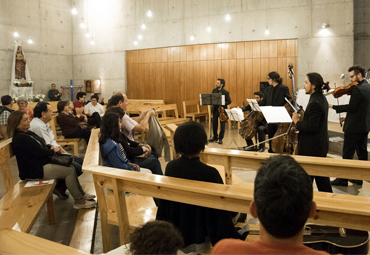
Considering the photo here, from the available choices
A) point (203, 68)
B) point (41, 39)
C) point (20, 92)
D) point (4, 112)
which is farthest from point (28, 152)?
point (41, 39)

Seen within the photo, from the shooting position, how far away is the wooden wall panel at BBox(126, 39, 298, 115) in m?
11.1

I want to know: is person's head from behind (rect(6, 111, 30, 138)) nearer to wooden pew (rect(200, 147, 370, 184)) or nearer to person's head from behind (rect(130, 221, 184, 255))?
wooden pew (rect(200, 147, 370, 184))

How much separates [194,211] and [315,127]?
6.05 ft

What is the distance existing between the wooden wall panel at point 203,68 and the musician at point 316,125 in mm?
7819

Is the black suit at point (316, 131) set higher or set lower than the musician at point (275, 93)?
lower

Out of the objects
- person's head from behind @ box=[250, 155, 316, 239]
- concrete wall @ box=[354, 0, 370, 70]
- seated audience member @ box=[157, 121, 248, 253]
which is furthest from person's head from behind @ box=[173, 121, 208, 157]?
concrete wall @ box=[354, 0, 370, 70]

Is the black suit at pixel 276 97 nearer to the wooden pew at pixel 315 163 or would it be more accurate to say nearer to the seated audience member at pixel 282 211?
the wooden pew at pixel 315 163

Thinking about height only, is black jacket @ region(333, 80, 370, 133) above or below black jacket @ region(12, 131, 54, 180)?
above

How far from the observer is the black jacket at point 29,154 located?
3426 mm

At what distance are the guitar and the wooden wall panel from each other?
966cm

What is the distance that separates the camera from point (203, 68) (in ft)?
40.2

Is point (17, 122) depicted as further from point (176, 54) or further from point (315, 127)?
point (176, 54)

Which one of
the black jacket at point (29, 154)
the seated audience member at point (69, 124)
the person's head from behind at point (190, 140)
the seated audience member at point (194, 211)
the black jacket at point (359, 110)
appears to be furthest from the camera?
the seated audience member at point (69, 124)

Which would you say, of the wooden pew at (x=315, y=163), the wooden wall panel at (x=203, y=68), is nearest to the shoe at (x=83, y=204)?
the wooden pew at (x=315, y=163)
